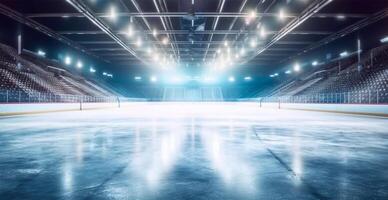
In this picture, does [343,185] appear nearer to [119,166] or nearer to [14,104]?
[119,166]

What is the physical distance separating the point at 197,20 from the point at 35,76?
15058mm

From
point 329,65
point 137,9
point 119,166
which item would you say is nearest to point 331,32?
point 329,65

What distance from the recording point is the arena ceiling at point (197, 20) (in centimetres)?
1594

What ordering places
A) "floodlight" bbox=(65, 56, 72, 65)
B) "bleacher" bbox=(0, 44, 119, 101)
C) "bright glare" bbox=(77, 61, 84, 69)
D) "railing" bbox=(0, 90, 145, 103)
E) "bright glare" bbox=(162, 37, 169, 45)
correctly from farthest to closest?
1. "bright glare" bbox=(77, 61, 84, 69)
2. "floodlight" bbox=(65, 56, 72, 65)
3. "bright glare" bbox=(162, 37, 169, 45)
4. "bleacher" bbox=(0, 44, 119, 101)
5. "railing" bbox=(0, 90, 145, 103)

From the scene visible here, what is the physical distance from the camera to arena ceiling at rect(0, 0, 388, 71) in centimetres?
1594

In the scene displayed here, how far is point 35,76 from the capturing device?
24.2m

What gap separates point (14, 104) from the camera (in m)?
15.9

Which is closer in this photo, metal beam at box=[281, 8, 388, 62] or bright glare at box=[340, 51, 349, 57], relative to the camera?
metal beam at box=[281, 8, 388, 62]

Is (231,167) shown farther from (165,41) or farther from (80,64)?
(80,64)

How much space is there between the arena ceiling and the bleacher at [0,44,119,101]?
3.45m

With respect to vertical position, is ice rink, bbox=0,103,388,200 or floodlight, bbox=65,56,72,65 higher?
floodlight, bbox=65,56,72,65

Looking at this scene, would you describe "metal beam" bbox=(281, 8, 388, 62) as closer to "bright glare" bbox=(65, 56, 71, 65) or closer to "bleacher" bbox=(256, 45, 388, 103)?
"bleacher" bbox=(256, 45, 388, 103)

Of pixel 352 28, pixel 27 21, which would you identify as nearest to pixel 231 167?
pixel 27 21

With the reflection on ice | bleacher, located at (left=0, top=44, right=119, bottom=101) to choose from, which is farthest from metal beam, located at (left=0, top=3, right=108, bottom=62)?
the reflection on ice
